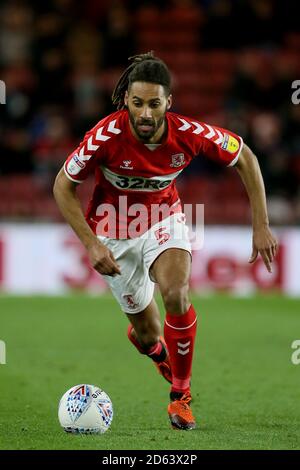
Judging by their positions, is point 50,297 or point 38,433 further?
point 50,297

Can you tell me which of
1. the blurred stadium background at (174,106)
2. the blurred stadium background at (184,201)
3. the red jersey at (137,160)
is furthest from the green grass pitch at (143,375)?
the red jersey at (137,160)

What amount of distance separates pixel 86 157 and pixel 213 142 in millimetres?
730

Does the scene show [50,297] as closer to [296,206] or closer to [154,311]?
[296,206]

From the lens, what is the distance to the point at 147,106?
18.8 ft

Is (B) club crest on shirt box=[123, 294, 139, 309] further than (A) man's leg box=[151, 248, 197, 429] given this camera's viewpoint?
Yes

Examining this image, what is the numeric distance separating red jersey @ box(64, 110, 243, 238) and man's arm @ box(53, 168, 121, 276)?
0.07m

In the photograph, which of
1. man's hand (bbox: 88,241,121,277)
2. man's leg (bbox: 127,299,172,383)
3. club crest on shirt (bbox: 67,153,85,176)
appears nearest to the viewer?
man's hand (bbox: 88,241,121,277)

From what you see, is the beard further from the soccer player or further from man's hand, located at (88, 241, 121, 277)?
man's hand, located at (88, 241, 121, 277)

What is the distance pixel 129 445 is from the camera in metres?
5.16

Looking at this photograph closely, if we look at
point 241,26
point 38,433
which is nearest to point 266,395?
point 38,433

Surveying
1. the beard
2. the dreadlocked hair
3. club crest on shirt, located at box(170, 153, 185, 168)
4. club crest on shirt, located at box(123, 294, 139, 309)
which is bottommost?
club crest on shirt, located at box(123, 294, 139, 309)

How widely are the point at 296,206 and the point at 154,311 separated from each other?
296 inches

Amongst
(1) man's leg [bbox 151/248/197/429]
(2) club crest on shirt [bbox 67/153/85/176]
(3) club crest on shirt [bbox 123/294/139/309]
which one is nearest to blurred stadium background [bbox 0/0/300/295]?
(3) club crest on shirt [bbox 123/294/139/309]

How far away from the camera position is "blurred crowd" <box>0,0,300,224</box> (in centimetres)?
1437
